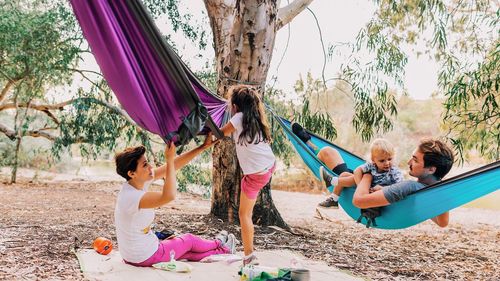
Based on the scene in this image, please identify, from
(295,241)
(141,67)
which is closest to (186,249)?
(141,67)

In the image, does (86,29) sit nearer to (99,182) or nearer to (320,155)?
(320,155)

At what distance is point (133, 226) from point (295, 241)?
1639 millimetres

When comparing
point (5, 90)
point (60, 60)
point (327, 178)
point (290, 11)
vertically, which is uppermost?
point (290, 11)

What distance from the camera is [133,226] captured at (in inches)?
92.1

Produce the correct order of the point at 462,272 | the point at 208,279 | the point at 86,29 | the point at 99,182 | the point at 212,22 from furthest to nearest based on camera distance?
the point at 99,182 → the point at 212,22 → the point at 462,272 → the point at 208,279 → the point at 86,29

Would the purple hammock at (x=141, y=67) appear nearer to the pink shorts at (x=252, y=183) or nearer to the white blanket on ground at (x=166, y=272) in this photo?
the pink shorts at (x=252, y=183)

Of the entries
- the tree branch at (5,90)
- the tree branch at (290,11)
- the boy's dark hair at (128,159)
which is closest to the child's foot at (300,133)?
the boy's dark hair at (128,159)

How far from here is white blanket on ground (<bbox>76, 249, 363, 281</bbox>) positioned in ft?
7.57

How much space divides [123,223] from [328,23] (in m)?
8.58

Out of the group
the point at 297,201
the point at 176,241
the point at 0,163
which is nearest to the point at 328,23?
the point at 297,201

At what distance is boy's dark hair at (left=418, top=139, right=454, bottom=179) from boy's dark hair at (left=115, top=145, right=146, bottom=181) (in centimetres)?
119

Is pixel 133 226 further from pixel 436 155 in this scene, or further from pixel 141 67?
pixel 436 155

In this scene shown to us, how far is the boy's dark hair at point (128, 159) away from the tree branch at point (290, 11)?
2522 millimetres

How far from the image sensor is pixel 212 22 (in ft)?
14.4
